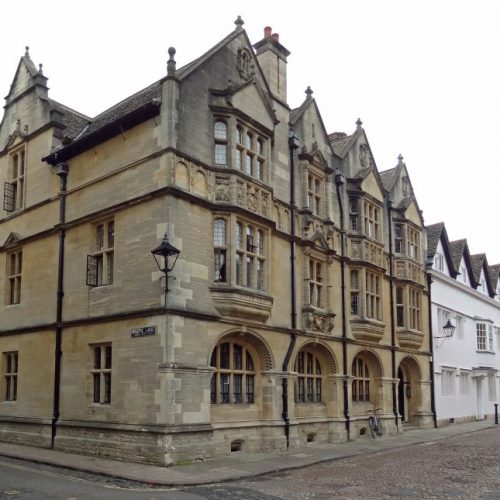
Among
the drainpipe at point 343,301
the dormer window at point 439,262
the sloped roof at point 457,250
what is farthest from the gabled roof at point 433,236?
the drainpipe at point 343,301

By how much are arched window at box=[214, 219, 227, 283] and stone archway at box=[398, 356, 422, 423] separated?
616 inches

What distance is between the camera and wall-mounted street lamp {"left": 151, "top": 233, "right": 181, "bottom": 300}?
683 inches

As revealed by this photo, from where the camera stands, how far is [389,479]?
15773mm

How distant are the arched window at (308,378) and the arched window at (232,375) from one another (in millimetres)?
2920

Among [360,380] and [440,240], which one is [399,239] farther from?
[360,380]

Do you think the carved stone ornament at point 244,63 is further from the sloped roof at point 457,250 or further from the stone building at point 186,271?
the sloped roof at point 457,250

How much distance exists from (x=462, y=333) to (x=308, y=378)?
58.7 ft

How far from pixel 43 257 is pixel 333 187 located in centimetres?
1184

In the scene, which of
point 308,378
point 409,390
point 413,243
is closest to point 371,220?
point 413,243

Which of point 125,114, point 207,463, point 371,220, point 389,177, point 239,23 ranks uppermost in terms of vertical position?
point 239,23

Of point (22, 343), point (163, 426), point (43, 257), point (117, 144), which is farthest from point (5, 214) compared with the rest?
point (163, 426)

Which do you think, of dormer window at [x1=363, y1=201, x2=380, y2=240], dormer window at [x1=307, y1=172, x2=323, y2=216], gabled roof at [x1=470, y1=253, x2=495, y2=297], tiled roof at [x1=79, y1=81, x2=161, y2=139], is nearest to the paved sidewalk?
dormer window at [x1=307, y1=172, x2=323, y2=216]

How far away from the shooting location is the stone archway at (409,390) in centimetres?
3234

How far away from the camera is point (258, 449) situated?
20562mm
